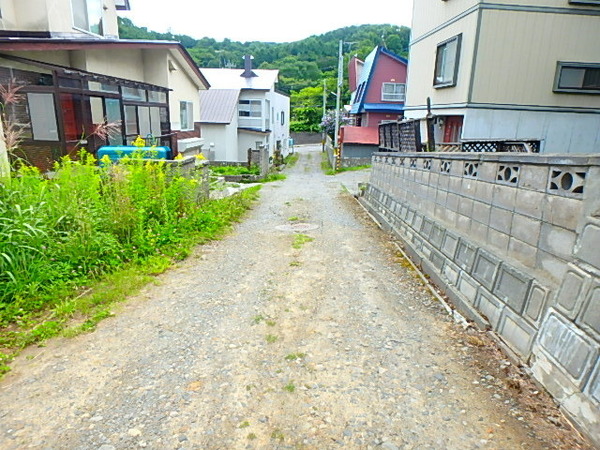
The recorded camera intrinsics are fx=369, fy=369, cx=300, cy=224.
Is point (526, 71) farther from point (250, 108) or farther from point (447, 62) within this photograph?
point (250, 108)

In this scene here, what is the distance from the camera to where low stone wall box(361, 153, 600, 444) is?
2293 millimetres

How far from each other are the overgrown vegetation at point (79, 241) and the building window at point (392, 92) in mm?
22687

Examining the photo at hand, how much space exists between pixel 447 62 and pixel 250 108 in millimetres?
19826

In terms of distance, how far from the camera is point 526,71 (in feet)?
31.7

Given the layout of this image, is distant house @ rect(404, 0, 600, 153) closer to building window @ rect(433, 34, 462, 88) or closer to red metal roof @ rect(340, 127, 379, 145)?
building window @ rect(433, 34, 462, 88)

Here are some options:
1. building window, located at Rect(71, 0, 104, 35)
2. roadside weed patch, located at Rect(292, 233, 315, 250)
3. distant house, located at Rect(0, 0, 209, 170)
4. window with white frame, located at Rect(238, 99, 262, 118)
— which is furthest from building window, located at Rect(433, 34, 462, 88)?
window with white frame, located at Rect(238, 99, 262, 118)

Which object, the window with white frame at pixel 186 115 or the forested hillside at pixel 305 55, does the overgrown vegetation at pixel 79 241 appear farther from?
the forested hillside at pixel 305 55

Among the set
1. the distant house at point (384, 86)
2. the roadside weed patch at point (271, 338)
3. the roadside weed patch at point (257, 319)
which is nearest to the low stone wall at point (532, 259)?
the roadside weed patch at point (271, 338)

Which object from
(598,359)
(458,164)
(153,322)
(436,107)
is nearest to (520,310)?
(598,359)

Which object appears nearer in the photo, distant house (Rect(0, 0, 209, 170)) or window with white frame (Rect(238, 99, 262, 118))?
distant house (Rect(0, 0, 209, 170))

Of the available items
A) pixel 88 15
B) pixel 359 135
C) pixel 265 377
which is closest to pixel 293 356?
pixel 265 377

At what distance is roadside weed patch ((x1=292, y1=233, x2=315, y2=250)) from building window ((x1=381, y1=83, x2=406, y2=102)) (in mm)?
21891

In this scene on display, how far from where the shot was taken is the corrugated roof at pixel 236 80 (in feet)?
91.6

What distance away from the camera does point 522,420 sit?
2.35 m
